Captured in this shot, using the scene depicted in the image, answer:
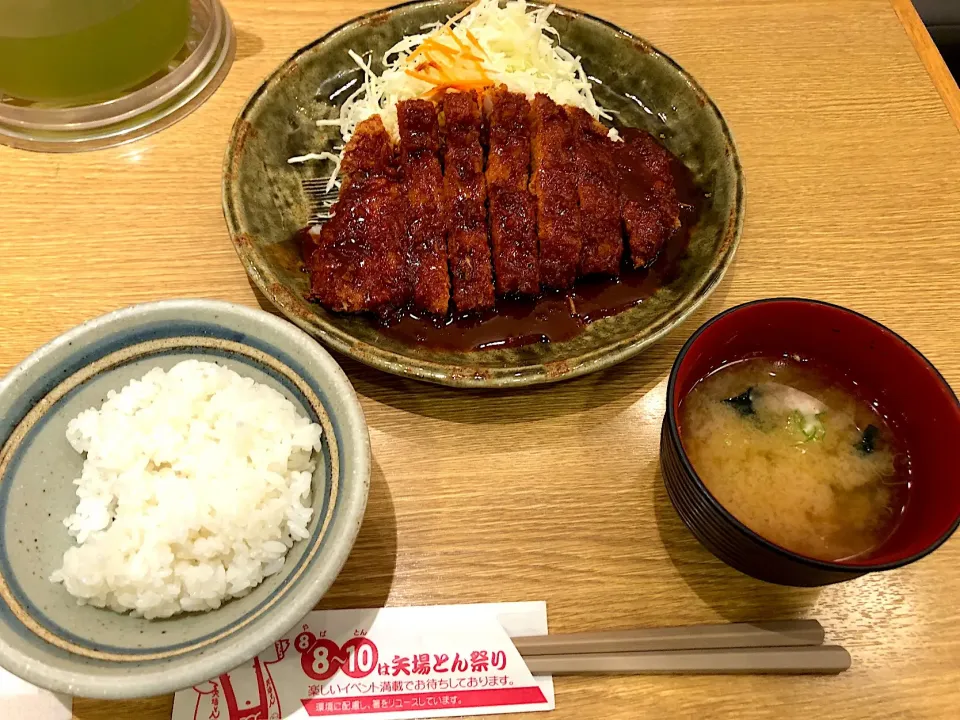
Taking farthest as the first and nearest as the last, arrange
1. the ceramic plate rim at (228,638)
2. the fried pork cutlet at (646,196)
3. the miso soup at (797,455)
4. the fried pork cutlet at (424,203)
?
the fried pork cutlet at (646,196)
the fried pork cutlet at (424,203)
the miso soup at (797,455)
the ceramic plate rim at (228,638)

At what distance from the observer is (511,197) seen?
7.04 feet

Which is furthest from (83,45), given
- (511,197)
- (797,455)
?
(797,455)

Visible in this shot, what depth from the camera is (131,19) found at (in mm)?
2174

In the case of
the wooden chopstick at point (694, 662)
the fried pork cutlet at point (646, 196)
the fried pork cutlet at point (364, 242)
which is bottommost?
the wooden chopstick at point (694, 662)

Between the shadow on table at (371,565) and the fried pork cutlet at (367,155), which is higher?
the fried pork cutlet at (367,155)

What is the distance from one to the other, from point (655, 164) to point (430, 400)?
1186mm

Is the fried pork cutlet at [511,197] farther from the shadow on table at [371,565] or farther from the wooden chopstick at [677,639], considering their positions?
the wooden chopstick at [677,639]

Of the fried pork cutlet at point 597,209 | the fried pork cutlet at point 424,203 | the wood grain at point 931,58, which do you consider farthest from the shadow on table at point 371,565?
the wood grain at point 931,58

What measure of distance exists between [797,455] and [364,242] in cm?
137

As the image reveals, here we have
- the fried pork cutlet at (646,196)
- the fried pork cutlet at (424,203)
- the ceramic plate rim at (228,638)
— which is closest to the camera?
the ceramic plate rim at (228,638)

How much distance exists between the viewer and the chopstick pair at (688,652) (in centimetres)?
148

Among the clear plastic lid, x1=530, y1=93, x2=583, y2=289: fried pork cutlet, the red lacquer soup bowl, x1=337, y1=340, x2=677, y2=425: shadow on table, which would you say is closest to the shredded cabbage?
x1=530, y1=93, x2=583, y2=289: fried pork cutlet

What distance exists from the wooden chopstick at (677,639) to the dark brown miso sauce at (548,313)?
834mm

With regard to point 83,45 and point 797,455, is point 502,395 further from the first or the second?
point 83,45
